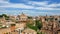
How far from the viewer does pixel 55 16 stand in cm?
253

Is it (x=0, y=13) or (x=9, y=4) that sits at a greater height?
(x=9, y=4)

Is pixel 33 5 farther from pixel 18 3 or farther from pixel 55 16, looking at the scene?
pixel 55 16

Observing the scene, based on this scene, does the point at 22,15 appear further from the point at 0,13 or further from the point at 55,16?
the point at 55,16

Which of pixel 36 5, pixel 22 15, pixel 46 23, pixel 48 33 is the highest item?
pixel 36 5

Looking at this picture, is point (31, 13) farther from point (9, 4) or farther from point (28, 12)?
point (9, 4)

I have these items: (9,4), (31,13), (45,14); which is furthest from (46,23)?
(9,4)

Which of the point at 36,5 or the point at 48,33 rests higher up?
the point at 36,5

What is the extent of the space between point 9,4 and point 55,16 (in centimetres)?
90

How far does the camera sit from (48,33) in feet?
8.18

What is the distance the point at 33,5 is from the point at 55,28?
60 centimetres

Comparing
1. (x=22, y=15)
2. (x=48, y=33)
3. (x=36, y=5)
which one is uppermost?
(x=36, y=5)

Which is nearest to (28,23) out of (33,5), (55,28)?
(33,5)

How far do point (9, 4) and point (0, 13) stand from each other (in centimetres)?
24

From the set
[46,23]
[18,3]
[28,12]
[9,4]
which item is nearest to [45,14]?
[46,23]
